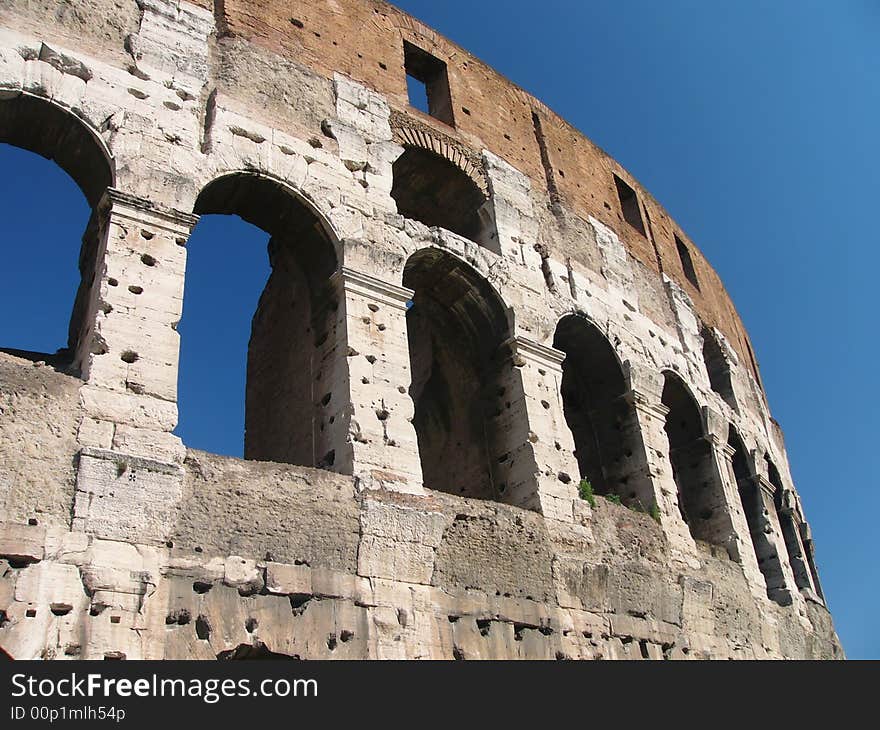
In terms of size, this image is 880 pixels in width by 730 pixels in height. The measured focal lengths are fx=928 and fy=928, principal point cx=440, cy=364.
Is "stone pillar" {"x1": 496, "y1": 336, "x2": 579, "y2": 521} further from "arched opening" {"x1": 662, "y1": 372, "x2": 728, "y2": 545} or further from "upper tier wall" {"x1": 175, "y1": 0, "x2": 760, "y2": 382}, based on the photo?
"arched opening" {"x1": 662, "y1": 372, "x2": 728, "y2": 545}

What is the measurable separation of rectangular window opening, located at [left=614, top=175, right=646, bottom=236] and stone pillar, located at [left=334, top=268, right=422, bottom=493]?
6.19 m

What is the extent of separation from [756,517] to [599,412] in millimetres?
3333

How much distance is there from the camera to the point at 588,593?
27.5 ft

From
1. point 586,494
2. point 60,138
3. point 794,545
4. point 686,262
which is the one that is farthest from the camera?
point 686,262

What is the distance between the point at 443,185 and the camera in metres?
10.8

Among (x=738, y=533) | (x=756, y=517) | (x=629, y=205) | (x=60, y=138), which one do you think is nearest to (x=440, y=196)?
(x=629, y=205)

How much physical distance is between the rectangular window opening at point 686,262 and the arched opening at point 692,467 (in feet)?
9.69

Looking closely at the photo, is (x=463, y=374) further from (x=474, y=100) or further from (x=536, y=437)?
(x=474, y=100)

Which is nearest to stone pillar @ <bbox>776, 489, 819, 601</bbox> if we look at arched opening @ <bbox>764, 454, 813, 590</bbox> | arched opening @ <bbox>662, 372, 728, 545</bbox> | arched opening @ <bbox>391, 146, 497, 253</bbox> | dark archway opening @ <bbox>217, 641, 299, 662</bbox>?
arched opening @ <bbox>764, 454, 813, 590</bbox>

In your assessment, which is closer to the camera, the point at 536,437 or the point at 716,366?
the point at 536,437

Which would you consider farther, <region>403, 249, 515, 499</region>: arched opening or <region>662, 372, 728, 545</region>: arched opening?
<region>662, 372, 728, 545</region>: arched opening

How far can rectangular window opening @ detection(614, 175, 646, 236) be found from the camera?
45.1 ft

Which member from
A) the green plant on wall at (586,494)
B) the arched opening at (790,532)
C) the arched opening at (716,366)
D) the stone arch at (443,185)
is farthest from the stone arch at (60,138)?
the arched opening at (790,532)

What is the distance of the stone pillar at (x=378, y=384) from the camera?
754cm
